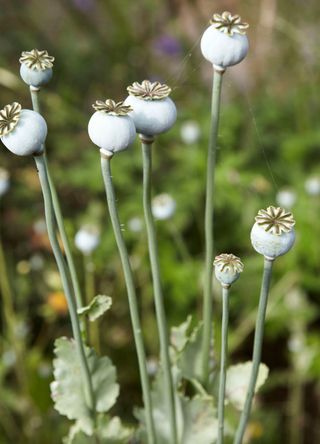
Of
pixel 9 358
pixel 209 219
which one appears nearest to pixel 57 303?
pixel 9 358

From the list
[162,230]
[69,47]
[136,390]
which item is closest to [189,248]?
[162,230]

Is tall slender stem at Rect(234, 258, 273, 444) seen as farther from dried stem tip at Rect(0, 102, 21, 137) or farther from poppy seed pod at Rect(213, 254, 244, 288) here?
dried stem tip at Rect(0, 102, 21, 137)

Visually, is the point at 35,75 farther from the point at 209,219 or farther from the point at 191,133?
the point at 191,133

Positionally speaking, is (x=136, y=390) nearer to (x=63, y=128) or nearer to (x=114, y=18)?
(x=63, y=128)

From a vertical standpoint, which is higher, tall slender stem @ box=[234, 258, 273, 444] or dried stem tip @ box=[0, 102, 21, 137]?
dried stem tip @ box=[0, 102, 21, 137]

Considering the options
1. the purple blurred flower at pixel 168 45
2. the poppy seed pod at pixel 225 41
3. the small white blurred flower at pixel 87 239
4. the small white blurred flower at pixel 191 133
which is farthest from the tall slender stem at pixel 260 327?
the purple blurred flower at pixel 168 45

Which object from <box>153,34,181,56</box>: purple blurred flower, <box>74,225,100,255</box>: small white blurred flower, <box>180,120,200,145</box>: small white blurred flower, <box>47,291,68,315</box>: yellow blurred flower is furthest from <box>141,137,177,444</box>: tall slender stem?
<box>153,34,181,56</box>: purple blurred flower

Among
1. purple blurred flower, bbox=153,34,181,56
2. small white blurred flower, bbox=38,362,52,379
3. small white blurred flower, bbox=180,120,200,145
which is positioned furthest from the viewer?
purple blurred flower, bbox=153,34,181,56
